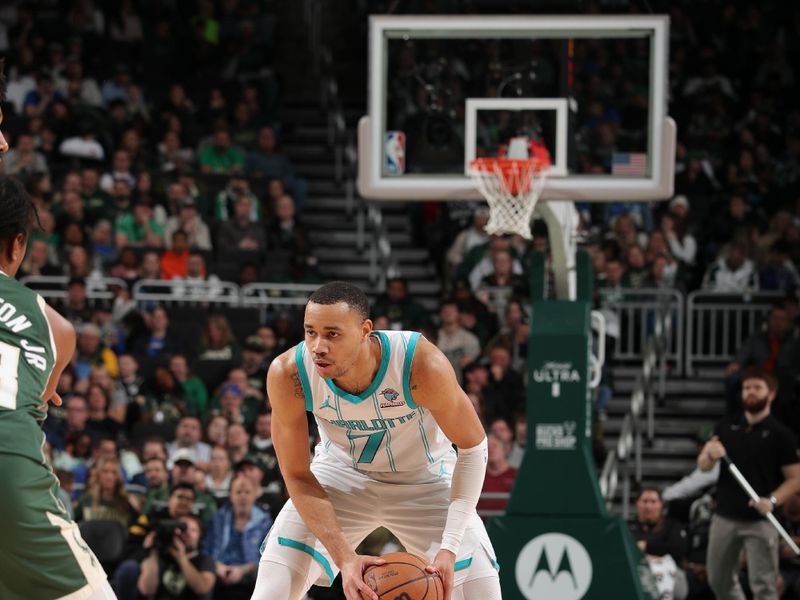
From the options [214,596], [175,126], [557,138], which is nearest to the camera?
[557,138]

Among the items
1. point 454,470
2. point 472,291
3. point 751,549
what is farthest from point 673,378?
point 454,470

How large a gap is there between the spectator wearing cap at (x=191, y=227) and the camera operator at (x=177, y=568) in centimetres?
468

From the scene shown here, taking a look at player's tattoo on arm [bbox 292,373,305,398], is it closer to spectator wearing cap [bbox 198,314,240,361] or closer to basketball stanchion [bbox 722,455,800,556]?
basketball stanchion [bbox 722,455,800,556]

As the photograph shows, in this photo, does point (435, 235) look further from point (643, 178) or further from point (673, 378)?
Result: point (643, 178)

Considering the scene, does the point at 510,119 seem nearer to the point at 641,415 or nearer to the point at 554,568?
the point at 554,568

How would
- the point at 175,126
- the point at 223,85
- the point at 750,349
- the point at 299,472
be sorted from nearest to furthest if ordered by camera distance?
1. the point at 299,472
2. the point at 750,349
3. the point at 175,126
4. the point at 223,85

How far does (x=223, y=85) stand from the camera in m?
17.2

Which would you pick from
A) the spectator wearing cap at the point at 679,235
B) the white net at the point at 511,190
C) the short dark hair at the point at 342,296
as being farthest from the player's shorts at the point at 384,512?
the spectator wearing cap at the point at 679,235

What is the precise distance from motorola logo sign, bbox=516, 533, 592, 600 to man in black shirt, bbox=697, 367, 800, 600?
4.08 feet

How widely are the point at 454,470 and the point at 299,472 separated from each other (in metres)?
0.63

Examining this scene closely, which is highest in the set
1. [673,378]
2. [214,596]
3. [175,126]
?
[175,126]

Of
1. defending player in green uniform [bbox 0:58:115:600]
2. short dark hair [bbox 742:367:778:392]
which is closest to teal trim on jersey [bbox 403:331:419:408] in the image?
defending player in green uniform [bbox 0:58:115:600]

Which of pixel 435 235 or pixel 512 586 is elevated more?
pixel 435 235

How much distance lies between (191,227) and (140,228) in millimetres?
514
